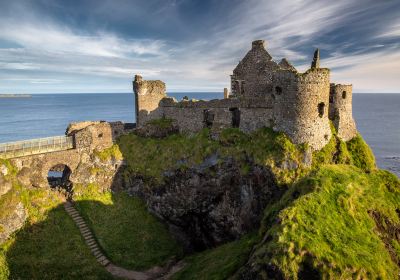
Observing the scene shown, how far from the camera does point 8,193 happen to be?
100 ft

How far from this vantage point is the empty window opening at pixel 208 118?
3769 cm

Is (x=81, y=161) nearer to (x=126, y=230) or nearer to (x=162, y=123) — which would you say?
(x=126, y=230)

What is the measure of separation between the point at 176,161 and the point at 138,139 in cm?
780

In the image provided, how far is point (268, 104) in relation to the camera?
3238 centimetres

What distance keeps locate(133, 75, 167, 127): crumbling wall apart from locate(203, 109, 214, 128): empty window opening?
8099 millimetres

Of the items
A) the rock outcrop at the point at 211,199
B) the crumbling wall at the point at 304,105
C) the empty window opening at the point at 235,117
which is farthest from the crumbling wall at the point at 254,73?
the rock outcrop at the point at 211,199

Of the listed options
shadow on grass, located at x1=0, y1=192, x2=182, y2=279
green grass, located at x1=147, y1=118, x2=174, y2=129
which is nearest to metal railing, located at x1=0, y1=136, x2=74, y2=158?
shadow on grass, located at x1=0, y1=192, x2=182, y2=279

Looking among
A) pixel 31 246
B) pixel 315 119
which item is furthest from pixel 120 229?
pixel 315 119

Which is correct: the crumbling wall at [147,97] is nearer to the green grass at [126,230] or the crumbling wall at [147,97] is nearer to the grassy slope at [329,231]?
the green grass at [126,230]

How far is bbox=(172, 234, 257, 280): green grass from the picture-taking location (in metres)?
20.5

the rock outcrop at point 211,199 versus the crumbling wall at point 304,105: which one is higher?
the crumbling wall at point 304,105

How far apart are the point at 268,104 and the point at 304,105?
13.5ft

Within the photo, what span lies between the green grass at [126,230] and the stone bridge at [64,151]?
3369 mm

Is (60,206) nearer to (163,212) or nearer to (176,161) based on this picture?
(163,212)
